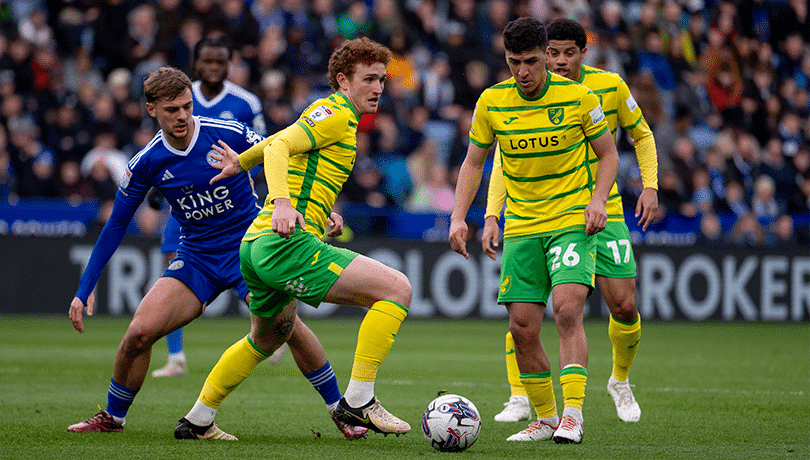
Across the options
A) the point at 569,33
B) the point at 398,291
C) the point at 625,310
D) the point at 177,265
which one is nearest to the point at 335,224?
the point at 398,291

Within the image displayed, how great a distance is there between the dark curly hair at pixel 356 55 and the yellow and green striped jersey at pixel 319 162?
0.48ft

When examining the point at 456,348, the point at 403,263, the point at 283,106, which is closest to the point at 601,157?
the point at 456,348

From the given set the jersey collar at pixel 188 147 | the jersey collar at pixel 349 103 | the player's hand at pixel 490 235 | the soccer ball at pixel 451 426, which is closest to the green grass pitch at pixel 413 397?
the soccer ball at pixel 451 426

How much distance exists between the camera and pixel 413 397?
804 cm

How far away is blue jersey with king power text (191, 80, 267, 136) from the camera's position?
350 inches

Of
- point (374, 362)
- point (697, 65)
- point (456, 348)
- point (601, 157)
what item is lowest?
point (456, 348)

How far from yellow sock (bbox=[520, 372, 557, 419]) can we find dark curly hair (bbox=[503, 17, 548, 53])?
5.82 ft

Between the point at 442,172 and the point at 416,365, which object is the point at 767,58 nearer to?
the point at 442,172

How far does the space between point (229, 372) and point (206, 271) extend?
70 centimetres

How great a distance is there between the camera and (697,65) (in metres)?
21.1

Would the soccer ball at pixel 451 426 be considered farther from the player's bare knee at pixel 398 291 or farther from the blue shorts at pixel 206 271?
the blue shorts at pixel 206 271

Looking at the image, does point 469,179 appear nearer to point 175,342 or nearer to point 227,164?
point 227,164

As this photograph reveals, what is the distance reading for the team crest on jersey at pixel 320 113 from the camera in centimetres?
558

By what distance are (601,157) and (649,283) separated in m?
10.4
